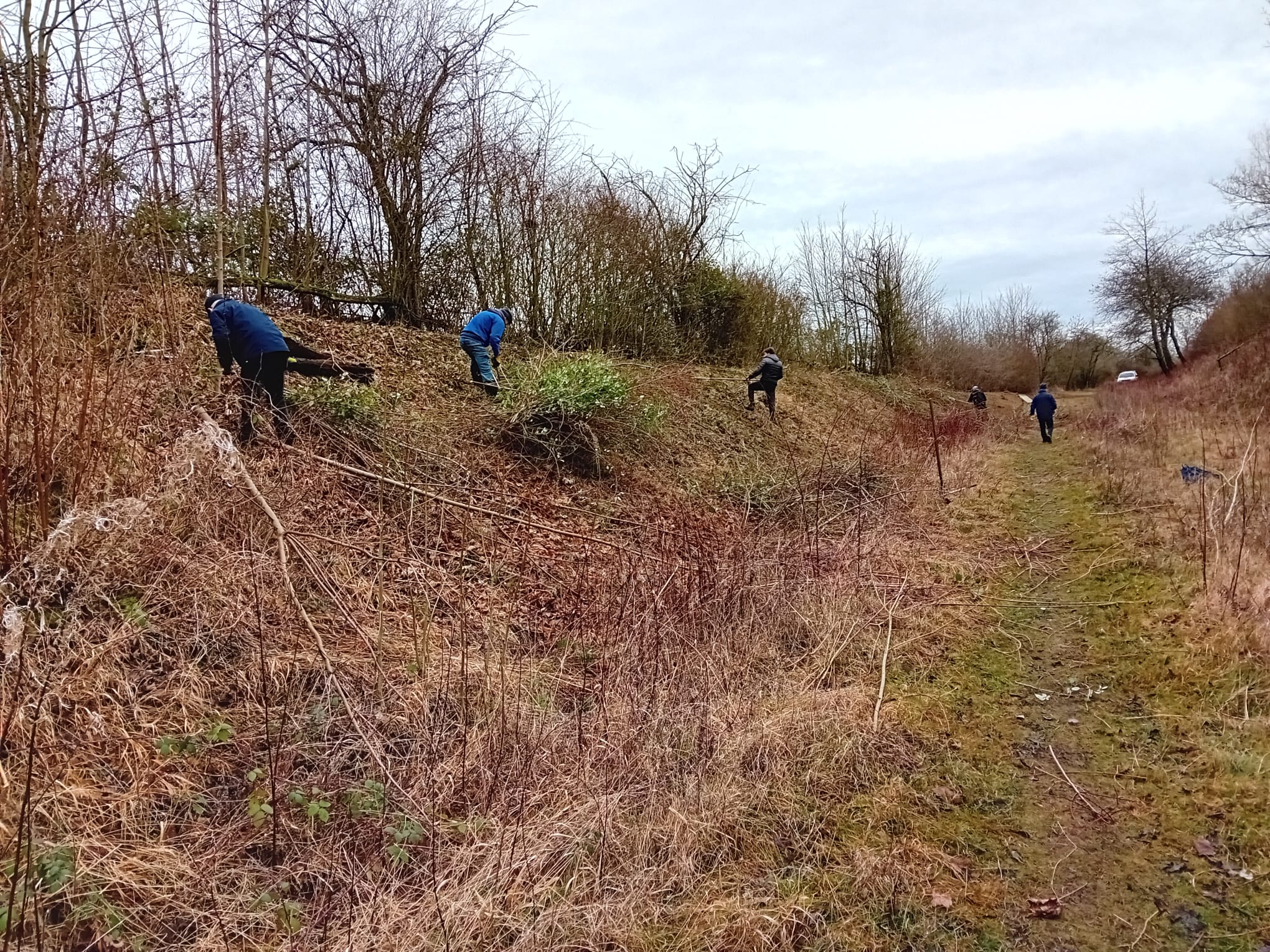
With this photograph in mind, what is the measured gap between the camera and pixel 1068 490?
9664 mm

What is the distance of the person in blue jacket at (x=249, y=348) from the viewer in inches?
217

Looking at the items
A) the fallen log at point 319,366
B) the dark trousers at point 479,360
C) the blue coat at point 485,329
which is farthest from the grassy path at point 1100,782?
the blue coat at point 485,329

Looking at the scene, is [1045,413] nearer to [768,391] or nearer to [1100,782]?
[768,391]

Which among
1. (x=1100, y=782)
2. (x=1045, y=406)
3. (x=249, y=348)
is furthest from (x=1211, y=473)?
(x=249, y=348)

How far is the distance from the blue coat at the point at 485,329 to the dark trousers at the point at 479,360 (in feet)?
0.12

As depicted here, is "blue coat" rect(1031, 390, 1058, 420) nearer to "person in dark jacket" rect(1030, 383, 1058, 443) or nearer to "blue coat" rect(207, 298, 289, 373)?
"person in dark jacket" rect(1030, 383, 1058, 443)

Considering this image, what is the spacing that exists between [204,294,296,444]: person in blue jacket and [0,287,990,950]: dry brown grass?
0.34 meters

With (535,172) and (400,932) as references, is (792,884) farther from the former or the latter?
(535,172)

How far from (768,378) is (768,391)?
0.27 metres

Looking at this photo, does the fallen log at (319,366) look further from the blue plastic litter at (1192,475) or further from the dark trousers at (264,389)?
the blue plastic litter at (1192,475)

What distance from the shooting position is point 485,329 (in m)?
8.69

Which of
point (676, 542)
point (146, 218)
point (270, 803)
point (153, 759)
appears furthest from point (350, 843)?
point (146, 218)

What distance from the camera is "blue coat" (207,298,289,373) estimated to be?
5512 millimetres

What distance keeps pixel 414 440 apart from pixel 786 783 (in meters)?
5.00
